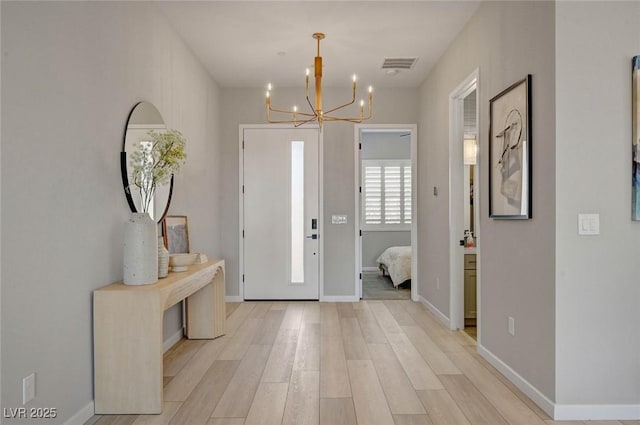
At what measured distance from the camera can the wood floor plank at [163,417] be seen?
2.34 m

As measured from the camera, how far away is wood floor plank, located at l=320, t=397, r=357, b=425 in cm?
234

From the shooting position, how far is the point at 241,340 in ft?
12.8

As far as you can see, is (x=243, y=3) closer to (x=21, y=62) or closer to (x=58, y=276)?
(x=21, y=62)

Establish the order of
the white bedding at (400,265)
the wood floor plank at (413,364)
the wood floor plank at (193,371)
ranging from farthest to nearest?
1. the white bedding at (400,265)
2. the wood floor plank at (413,364)
3. the wood floor plank at (193,371)

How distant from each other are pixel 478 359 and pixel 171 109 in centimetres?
336

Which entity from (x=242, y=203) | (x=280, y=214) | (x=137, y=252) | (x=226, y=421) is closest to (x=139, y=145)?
(x=137, y=252)

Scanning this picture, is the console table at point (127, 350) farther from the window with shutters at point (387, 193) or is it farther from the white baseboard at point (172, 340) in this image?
the window with shutters at point (387, 193)

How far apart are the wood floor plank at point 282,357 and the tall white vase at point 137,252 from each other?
109cm

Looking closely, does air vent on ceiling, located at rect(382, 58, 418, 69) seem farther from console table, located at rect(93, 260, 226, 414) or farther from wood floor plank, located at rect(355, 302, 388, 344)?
console table, located at rect(93, 260, 226, 414)

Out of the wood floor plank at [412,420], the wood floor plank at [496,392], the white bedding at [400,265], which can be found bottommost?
the wood floor plank at [496,392]

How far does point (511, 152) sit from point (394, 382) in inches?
69.1

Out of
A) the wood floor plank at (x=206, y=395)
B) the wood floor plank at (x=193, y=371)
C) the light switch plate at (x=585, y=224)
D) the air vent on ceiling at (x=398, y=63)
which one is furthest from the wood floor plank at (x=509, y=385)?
the air vent on ceiling at (x=398, y=63)

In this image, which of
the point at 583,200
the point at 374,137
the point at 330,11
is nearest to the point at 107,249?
the point at 330,11

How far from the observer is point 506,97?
2.98 meters
